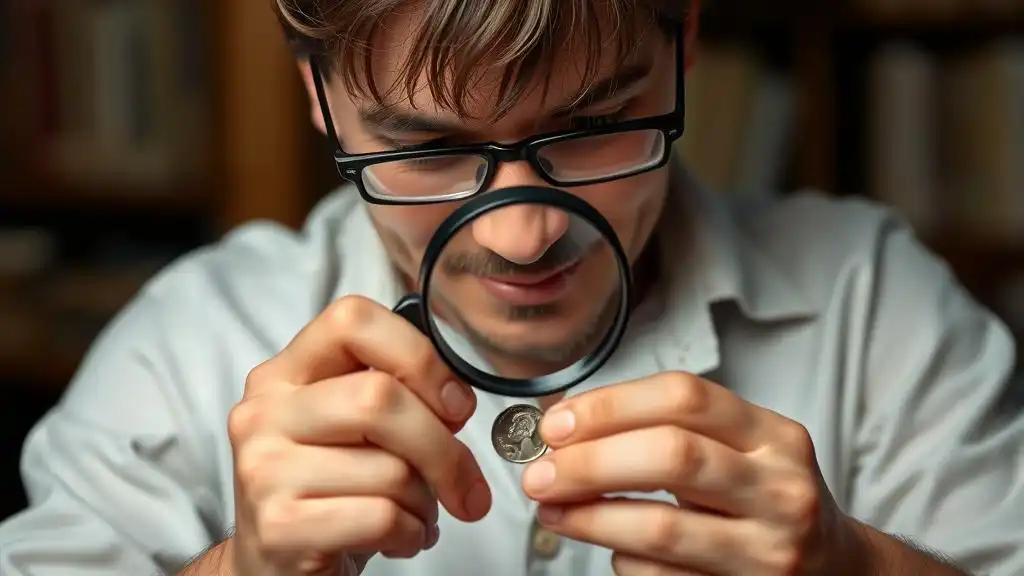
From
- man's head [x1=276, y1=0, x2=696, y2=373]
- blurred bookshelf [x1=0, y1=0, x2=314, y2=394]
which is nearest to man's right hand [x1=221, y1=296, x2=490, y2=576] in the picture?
man's head [x1=276, y1=0, x2=696, y2=373]

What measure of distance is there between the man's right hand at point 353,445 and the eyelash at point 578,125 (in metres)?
0.25

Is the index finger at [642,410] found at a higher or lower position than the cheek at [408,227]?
lower

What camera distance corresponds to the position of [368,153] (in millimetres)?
1200

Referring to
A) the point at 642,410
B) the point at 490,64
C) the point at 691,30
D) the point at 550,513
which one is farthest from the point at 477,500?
the point at 691,30

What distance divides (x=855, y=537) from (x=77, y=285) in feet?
6.99

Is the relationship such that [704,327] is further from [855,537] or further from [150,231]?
[150,231]

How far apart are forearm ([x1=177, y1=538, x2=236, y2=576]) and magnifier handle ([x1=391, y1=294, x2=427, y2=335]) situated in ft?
0.97

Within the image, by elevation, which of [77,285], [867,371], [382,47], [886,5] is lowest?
[77,285]

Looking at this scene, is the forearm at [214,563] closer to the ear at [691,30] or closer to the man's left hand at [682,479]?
the man's left hand at [682,479]

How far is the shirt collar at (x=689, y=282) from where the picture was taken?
→ 4.73ft

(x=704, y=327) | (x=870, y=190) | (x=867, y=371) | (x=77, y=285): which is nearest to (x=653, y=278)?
(x=704, y=327)

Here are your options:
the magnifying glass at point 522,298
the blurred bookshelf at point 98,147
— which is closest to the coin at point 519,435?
the magnifying glass at point 522,298

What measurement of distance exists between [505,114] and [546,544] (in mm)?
541

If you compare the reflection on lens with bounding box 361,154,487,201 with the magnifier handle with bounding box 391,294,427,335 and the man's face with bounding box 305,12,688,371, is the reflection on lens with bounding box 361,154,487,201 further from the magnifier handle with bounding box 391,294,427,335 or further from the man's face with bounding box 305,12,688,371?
the magnifier handle with bounding box 391,294,427,335
